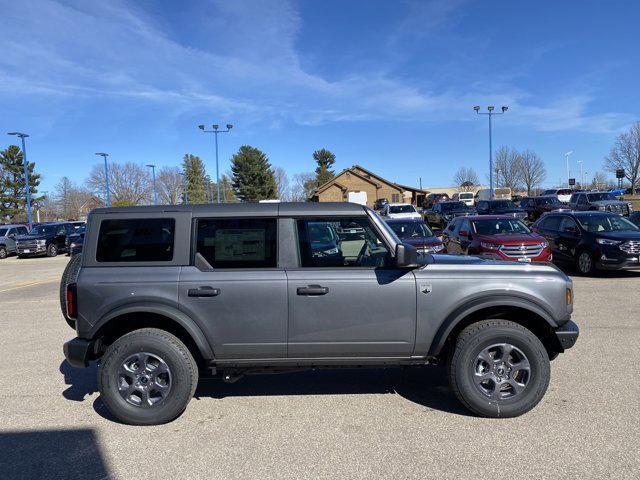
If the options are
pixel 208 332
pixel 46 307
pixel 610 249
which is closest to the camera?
pixel 208 332

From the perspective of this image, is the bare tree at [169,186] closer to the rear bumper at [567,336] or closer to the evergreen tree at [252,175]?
the evergreen tree at [252,175]

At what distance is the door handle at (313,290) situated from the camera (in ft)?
12.6

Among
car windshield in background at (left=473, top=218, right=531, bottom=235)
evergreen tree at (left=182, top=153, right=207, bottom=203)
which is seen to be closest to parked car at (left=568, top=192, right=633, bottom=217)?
car windshield in background at (left=473, top=218, right=531, bottom=235)

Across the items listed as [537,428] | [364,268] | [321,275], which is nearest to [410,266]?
[364,268]

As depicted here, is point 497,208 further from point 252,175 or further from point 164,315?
point 252,175

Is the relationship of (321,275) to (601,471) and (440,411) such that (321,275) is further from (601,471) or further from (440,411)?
(601,471)

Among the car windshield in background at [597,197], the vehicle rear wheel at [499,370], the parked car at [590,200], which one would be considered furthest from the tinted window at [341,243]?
the car windshield in background at [597,197]

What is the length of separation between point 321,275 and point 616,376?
325cm

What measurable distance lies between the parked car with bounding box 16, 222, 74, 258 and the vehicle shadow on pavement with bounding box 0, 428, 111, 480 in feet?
78.7

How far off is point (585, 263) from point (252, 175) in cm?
6664

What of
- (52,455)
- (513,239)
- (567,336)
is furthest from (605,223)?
(52,455)

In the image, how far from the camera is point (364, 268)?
3949mm

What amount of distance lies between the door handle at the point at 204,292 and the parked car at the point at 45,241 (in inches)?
970

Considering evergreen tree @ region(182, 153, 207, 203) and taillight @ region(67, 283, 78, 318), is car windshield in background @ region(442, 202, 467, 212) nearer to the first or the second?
taillight @ region(67, 283, 78, 318)
